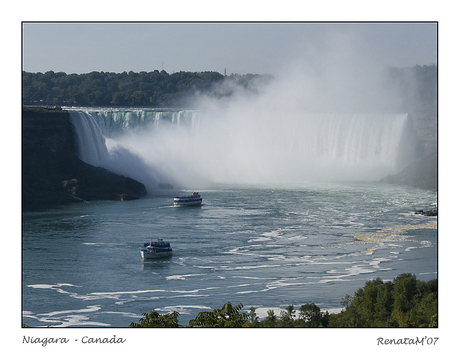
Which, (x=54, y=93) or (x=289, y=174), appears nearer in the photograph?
(x=289, y=174)

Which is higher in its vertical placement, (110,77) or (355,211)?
(110,77)

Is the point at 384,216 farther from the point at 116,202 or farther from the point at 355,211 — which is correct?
the point at 116,202

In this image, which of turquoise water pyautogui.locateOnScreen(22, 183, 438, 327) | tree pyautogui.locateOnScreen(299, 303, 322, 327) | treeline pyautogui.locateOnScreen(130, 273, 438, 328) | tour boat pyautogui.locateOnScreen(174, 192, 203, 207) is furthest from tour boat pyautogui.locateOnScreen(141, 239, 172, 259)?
tour boat pyautogui.locateOnScreen(174, 192, 203, 207)

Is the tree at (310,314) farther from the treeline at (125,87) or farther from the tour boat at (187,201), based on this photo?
the treeline at (125,87)

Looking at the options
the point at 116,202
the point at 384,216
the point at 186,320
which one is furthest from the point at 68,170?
the point at 186,320

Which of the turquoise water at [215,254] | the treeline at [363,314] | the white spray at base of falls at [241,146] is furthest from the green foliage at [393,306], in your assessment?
the white spray at base of falls at [241,146]
